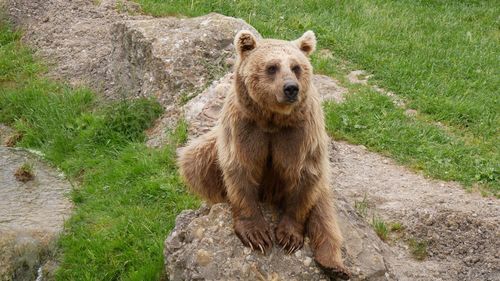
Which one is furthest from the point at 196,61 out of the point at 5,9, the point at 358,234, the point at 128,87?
the point at 5,9

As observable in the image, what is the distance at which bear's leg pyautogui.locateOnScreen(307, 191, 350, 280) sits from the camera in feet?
14.6

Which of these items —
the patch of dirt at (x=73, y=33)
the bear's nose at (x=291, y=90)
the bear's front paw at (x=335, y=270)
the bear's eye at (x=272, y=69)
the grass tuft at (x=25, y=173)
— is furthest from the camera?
the patch of dirt at (x=73, y=33)

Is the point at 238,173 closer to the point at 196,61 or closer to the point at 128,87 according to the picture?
the point at 196,61

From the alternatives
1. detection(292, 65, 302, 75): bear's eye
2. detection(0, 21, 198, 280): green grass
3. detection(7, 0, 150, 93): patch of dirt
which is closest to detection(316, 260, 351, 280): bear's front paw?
detection(292, 65, 302, 75): bear's eye

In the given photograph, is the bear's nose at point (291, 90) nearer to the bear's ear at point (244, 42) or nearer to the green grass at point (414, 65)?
the bear's ear at point (244, 42)

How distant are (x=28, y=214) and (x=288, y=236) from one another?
2.91 metres

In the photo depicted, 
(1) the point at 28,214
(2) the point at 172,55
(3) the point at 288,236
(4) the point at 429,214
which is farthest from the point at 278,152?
(2) the point at 172,55

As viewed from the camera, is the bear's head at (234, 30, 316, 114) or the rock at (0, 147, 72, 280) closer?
the bear's head at (234, 30, 316, 114)

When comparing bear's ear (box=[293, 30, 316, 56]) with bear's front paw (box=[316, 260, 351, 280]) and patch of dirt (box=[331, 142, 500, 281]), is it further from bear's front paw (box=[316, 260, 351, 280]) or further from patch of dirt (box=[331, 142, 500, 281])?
patch of dirt (box=[331, 142, 500, 281])

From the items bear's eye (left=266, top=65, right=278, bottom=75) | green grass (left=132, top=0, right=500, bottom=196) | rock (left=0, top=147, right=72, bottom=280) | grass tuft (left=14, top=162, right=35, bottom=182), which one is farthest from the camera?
green grass (left=132, top=0, right=500, bottom=196)

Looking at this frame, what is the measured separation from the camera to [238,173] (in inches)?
174

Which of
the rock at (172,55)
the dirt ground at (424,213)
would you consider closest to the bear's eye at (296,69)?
the dirt ground at (424,213)

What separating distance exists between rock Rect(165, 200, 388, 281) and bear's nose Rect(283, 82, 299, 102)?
0.97 metres

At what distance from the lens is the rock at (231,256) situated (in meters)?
4.45
